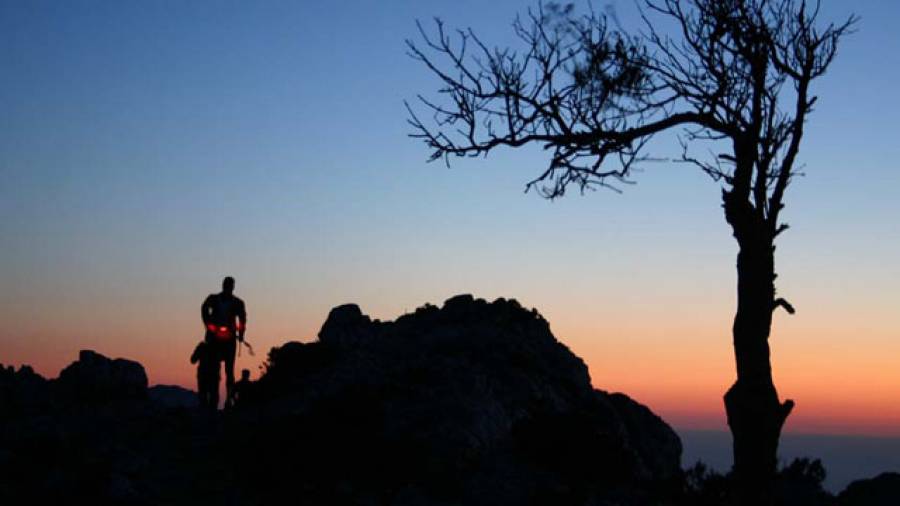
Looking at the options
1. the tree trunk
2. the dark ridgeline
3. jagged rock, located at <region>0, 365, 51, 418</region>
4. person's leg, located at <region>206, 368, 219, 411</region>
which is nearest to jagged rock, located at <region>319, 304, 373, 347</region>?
the dark ridgeline

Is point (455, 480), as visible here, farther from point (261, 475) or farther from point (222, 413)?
point (222, 413)

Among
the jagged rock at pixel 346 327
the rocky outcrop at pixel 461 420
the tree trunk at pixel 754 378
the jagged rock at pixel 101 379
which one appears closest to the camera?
the tree trunk at pixel 754 378

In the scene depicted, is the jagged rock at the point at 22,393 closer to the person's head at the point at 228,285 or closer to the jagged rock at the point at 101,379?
the jagged rock at the point at 101,379

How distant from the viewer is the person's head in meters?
21.5

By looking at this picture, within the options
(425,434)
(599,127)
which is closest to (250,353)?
(425,434)

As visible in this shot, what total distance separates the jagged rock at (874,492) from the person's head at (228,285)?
1262cm

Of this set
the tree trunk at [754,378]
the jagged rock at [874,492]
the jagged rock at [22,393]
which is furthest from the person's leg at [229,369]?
the jagged rock at [874,492]

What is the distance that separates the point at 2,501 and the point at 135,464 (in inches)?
90.0

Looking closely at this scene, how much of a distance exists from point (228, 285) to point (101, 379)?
5033 mm

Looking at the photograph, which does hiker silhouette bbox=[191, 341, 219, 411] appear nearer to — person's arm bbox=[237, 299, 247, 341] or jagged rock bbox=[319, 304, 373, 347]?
person's arm bbox=[237, 299, 247, 341]

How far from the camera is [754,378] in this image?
15109mm

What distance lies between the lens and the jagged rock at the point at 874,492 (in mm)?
17344

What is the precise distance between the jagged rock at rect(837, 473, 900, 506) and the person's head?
1262 centimetres

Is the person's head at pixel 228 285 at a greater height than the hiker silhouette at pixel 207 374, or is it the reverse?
the person's head at pixel 228 285
